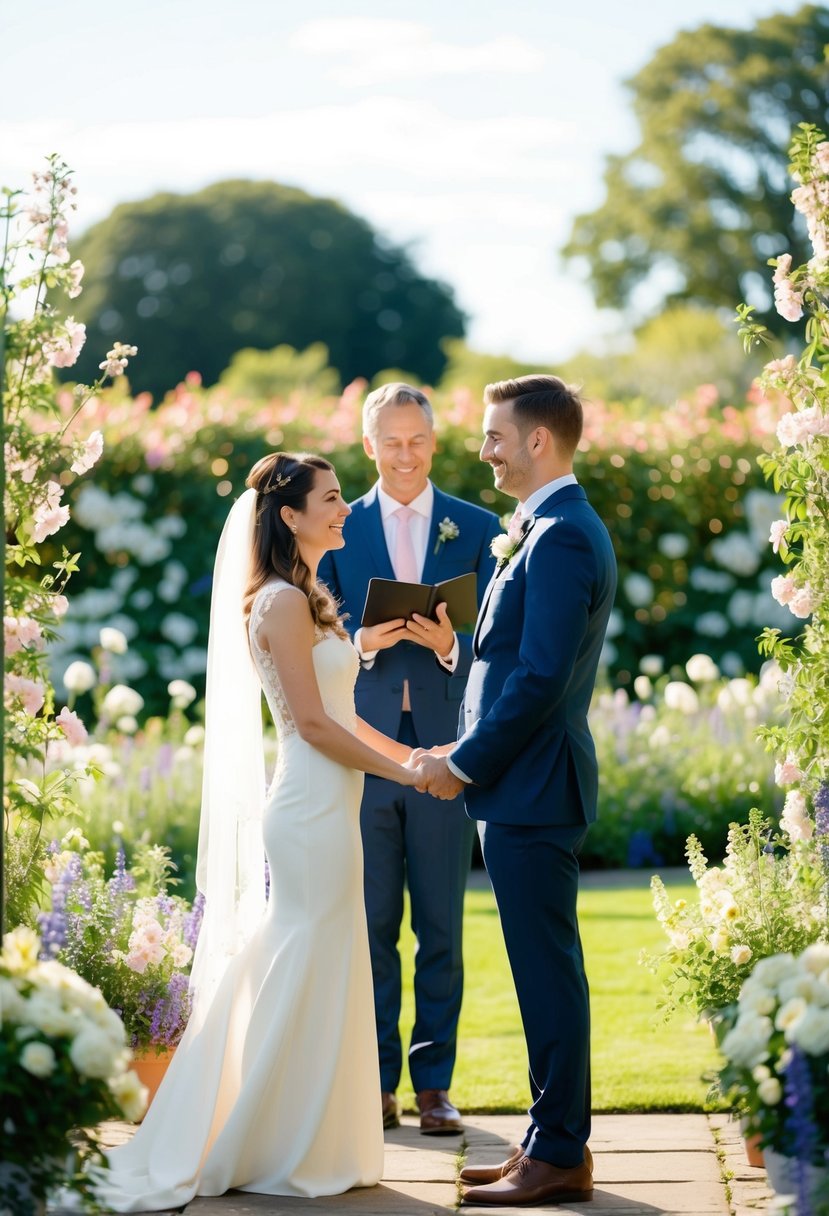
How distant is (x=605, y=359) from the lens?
43.4 m

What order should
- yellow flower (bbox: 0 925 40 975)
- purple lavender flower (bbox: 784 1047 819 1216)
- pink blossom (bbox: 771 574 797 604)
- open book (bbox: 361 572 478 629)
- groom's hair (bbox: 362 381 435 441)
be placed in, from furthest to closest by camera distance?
groom's hair (bbox: 362 381 435 441) → open book (bbox: 361 572 478 629) → pink blossom (bbox: 771 574 797 604) → yellow flower (bbox: 0 925 40 975) → purple lavender flower (bbox: 784 1047 819 1216)

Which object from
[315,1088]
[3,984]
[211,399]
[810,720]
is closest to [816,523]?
[810,720]

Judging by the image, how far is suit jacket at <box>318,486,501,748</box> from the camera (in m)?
4.88

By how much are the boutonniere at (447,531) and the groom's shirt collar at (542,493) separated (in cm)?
102

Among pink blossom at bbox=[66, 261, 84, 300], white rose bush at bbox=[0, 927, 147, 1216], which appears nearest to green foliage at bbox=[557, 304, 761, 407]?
pink blossom at bbox=[66, 261, 84, 300]

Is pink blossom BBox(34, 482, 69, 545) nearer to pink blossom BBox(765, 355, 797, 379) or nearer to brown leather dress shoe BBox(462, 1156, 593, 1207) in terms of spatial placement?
pink blossom BBox(765, 355, 797, 379)

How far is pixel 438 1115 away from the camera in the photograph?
4.62 meters

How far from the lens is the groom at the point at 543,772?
12.4 ft

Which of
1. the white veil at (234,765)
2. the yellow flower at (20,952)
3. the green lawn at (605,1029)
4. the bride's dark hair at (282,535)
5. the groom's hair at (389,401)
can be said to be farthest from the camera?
the green lawn at (605,1029)

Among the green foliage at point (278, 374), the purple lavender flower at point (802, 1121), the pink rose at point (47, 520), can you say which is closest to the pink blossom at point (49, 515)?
the pink rose at point (47, 520)

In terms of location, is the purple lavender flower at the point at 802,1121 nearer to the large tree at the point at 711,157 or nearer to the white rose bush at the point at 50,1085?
the white rose bush at the point at 50,1085

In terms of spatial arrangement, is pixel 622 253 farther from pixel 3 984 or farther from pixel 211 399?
pixel 3 984

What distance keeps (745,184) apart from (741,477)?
113ft

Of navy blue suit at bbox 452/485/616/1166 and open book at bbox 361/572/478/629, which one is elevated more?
open book at bbox 361/572/478/629
